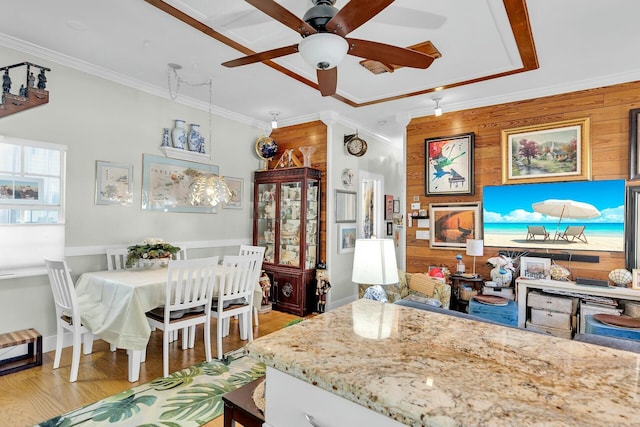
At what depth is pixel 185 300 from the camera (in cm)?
292

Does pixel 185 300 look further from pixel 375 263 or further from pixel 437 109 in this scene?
pixel 437 109

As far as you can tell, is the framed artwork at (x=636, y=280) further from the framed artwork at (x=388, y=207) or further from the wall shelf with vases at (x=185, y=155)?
the wall shelf with vases at (x=185, y=155)

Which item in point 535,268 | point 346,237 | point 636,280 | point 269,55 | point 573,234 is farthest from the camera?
point 346,237

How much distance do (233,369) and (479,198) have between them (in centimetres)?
330

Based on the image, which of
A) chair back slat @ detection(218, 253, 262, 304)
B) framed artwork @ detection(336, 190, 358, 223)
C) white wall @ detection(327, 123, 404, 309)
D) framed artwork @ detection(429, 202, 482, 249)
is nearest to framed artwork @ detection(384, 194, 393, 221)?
white wall @ detection(327, 123, 404, 309)

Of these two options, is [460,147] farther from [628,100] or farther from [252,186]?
[252,186]

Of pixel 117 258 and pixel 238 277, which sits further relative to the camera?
pixel 117 258

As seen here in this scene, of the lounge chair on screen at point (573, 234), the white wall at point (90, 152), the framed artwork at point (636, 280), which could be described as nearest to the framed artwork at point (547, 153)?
the lounge chair on screen at point (573, 234)

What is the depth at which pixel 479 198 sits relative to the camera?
4.21 m

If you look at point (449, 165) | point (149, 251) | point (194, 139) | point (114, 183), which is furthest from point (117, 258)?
point (449, 165)

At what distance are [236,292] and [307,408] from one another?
2627 millimetres

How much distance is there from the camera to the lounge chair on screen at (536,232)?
380 cm

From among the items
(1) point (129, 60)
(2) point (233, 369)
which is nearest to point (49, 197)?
(1) point (129, 60)

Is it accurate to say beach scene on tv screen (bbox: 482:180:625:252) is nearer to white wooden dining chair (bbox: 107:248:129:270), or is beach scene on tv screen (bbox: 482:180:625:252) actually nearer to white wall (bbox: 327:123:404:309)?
white wall (bbox: 327:123:404:309)
